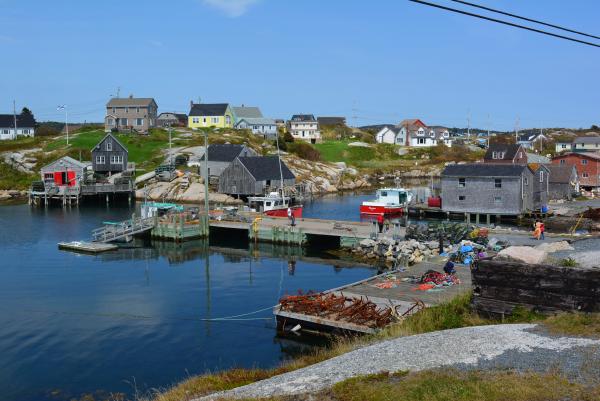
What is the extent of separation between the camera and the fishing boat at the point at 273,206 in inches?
2335

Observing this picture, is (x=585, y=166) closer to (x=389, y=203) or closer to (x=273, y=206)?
(x=389, y=203)

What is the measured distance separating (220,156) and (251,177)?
1404cm

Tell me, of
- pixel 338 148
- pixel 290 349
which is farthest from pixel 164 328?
pixel 338 148

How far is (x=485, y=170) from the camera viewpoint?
196 ft

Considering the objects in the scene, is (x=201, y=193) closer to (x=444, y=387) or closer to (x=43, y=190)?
(x=43, y=190)

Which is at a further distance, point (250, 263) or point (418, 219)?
point (418, 219)

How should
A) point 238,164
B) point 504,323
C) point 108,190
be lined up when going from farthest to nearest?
point 108,190 → point 238,164 → point 504,323

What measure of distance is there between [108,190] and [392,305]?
64.0 meters

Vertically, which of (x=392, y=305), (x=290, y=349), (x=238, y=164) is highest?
(x=238, y=164)

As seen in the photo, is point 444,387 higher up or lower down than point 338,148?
lower down

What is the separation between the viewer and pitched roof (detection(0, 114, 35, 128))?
123 metres

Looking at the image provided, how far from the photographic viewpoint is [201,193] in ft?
266

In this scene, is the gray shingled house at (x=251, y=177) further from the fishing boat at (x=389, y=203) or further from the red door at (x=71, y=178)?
the red door at (x=71, y=178)

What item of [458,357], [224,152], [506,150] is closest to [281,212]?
[224,152]
